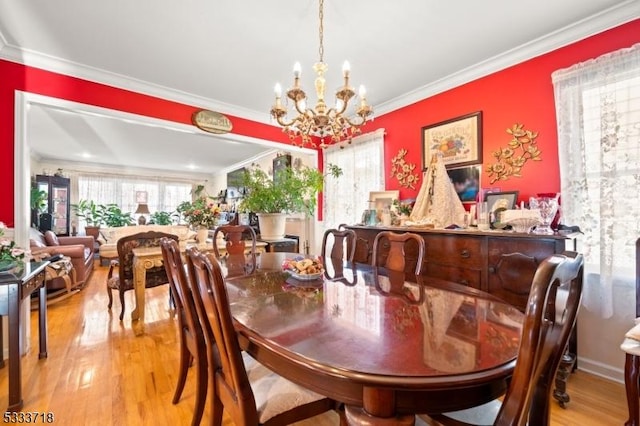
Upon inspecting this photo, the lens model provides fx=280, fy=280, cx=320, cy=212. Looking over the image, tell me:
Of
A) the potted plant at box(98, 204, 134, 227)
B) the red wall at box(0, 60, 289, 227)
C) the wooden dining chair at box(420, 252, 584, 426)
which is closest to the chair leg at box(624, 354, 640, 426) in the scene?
the wooden dining chair at box(420, 252, 584, 426)

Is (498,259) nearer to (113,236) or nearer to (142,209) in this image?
(113,236)

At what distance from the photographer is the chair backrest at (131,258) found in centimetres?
289

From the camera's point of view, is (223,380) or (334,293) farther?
(334,293)

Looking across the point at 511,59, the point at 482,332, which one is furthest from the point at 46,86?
the point at 511,59

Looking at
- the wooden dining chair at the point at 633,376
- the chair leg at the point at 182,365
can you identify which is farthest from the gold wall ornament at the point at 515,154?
the chair leg at the point at 182,365

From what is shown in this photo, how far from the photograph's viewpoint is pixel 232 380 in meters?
0.99

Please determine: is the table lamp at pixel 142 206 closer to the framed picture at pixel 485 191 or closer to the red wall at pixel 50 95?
the red wall at pixel 50 95

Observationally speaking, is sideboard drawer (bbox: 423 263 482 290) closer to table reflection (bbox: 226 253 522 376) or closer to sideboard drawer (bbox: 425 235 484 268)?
sideboard drawer (bbox: 425 235 484 268)

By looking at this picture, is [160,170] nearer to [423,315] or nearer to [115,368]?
[115,368]

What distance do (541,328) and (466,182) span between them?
8.10 feet

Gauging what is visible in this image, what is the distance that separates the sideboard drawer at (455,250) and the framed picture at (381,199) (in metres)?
0.94

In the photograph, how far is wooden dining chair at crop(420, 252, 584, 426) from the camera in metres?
0.58

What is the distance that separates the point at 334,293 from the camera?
57.9 inches

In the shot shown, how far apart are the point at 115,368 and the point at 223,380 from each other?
1509 millimetres
